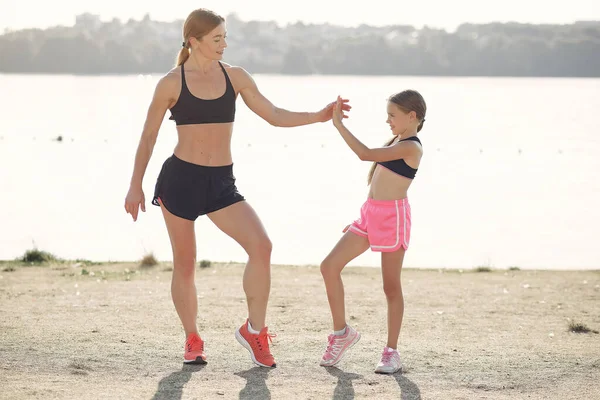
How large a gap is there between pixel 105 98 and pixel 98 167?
84217mm

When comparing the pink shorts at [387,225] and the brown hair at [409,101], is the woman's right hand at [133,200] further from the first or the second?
the brown hair at [409,101]

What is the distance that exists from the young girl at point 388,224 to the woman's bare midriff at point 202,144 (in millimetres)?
666

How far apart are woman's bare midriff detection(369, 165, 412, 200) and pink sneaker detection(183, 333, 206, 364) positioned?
1312 millimetres

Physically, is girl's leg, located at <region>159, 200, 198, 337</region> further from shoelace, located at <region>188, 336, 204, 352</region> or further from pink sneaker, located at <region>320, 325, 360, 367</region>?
pink sneaker, located at <region>320, 325, 360, 367</region>

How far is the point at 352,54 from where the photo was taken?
142 metres

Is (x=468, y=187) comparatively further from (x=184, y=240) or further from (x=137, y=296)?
(x=184, y=240)

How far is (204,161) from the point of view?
18.1 ft

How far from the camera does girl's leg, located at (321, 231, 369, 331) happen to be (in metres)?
5.65

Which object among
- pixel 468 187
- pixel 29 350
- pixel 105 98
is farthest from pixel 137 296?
pixel 105 98

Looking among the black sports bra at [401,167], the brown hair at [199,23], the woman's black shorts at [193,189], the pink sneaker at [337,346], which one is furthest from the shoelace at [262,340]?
the brown hair at [199,23]

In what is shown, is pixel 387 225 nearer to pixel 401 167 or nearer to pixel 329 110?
pixel 401 167

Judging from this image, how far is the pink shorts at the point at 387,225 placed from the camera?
5566 millimetres

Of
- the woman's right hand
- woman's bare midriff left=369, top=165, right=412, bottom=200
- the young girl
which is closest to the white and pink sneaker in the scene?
the young girl

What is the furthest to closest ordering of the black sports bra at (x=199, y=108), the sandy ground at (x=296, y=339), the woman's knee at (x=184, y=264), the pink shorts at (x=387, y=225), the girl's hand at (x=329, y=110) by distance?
the girl's hand at (x=329, y=110) < the woman's knee at (x=184, y=264) < the pink shorts at (x=387, y=225) < the black sports bra at (x=199, y=108) < the sandy ground at (x=296, y=339)
